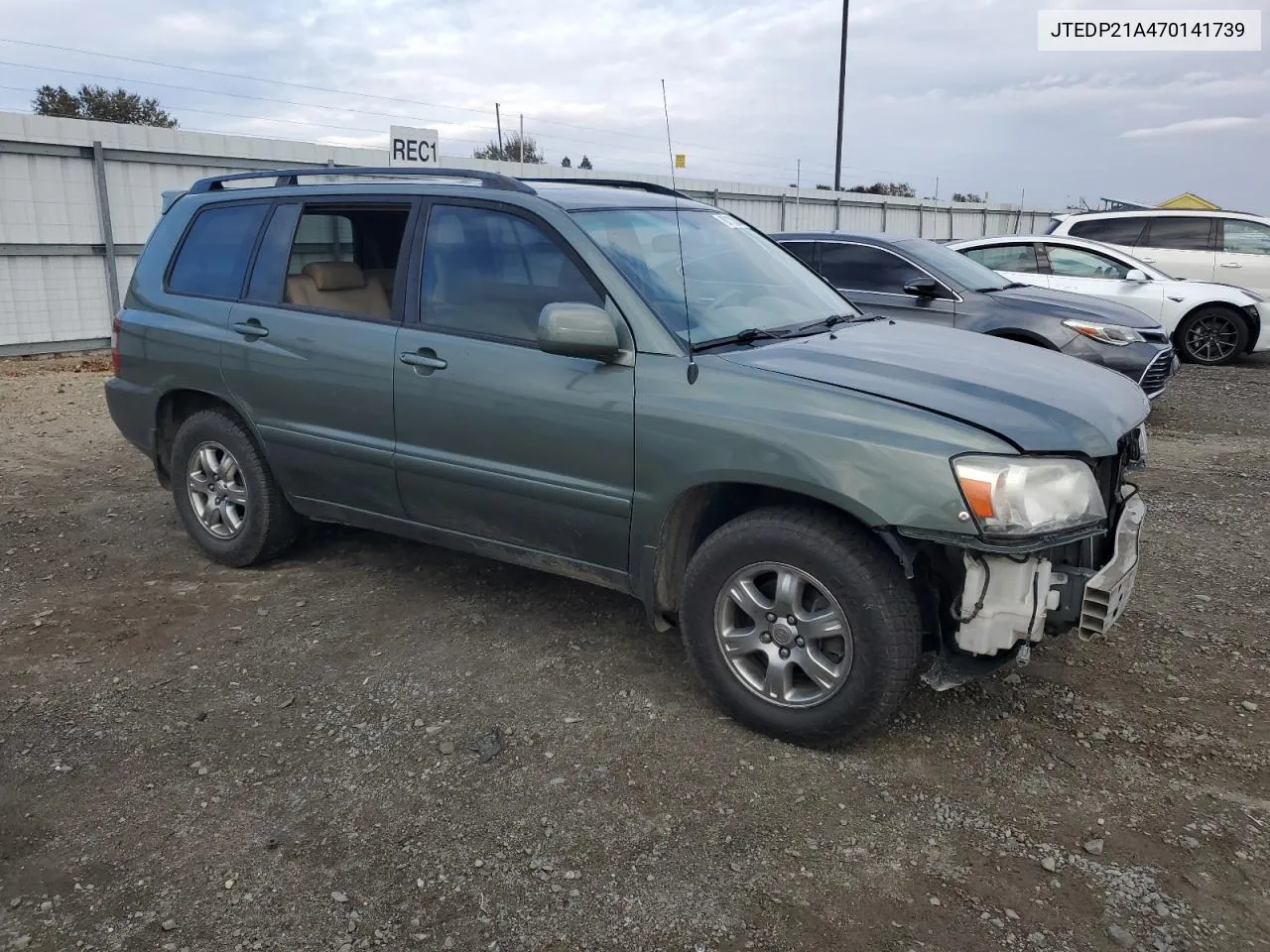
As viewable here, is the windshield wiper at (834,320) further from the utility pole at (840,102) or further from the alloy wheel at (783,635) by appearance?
the utility pole at (840,102)

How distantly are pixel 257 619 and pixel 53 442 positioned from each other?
14.6 feet

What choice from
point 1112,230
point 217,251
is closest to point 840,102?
point 1112,230

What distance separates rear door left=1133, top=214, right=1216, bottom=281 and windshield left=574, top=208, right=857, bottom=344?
1049 centimetres

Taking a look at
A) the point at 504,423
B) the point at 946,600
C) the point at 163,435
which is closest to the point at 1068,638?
the point at 946,600

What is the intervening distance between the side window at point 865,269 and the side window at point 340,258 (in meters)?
4.48

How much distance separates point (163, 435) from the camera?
17.1 feet

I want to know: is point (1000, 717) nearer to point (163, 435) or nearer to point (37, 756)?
point (37, 756)

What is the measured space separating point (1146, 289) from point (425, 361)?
997 cm

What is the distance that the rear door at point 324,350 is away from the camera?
167 inches

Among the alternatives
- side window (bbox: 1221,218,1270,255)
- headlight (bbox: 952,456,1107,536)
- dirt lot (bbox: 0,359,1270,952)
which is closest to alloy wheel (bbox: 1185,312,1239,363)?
side window (bbox: 1221,218,1270,255)

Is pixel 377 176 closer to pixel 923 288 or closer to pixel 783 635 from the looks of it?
pixel 783 635

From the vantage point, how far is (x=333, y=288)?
4.60 meters

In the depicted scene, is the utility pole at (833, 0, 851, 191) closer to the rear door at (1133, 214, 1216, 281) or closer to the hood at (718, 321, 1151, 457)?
the rear door at (1133, 214, 1216, 281)

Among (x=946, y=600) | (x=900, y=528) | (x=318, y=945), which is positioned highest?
(x=900, y=528)
